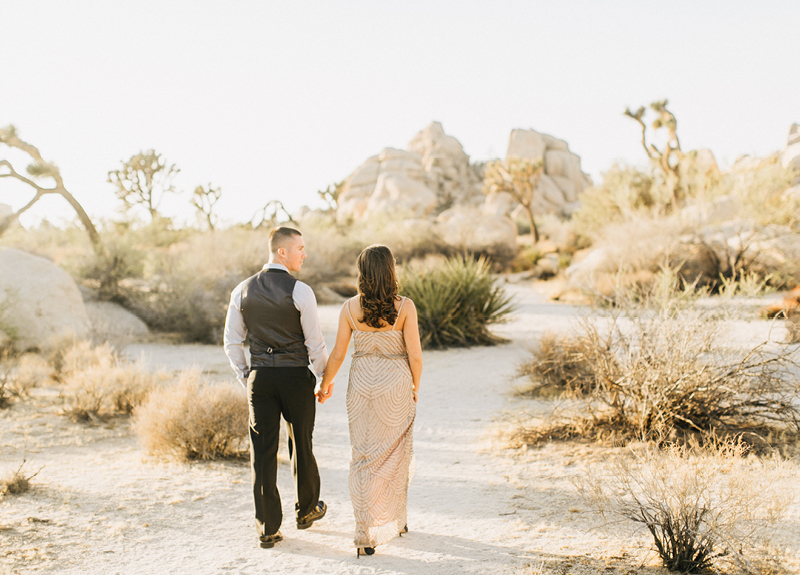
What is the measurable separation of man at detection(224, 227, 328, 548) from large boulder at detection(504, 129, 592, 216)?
48987 millimetres

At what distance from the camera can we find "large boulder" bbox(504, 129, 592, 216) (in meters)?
50.9

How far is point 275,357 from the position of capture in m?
3.14

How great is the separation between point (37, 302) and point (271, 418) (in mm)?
8370

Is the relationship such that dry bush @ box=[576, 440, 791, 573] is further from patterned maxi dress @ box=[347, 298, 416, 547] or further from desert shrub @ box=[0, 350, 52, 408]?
desert shrub @ box=[0, 350, 52, 408]

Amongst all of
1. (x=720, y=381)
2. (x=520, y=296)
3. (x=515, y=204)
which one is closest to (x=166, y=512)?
(x=720, y=381)

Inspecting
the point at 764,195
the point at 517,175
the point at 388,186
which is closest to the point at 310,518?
the point at 764,195

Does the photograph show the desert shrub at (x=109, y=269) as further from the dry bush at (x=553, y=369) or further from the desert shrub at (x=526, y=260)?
the desert shrub at (x=526, y=260)

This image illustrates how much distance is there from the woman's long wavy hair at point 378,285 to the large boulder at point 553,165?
49.0 m

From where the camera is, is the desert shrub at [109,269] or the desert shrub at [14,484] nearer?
the desert shrub at [14,484]

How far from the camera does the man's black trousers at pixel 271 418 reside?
314cm

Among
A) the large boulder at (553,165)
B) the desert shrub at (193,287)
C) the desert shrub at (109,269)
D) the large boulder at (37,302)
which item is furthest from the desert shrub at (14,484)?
the large boulder at (553,165)

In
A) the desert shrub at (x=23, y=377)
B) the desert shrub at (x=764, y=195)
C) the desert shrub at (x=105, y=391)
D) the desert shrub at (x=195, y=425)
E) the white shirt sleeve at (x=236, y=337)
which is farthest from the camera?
the desert shrub at (x=764, y=195)

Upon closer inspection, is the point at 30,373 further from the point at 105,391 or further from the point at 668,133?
the point at 668,133

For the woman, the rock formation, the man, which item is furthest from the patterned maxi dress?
the rock formation
